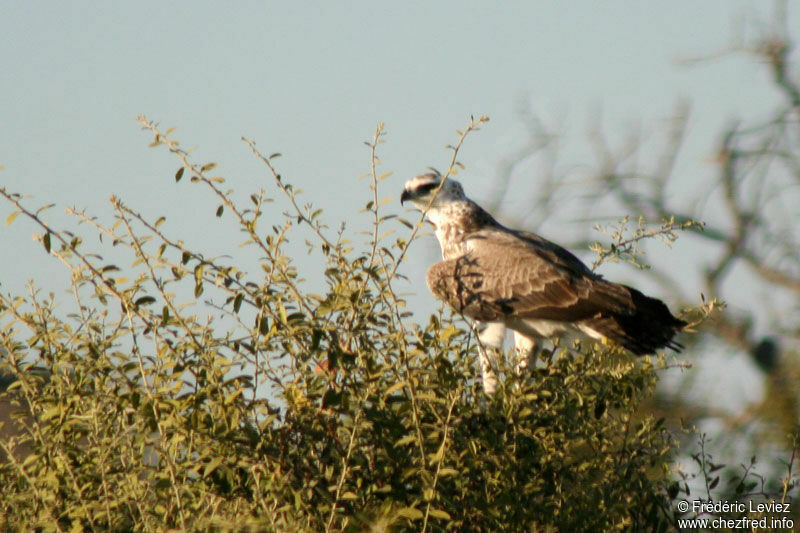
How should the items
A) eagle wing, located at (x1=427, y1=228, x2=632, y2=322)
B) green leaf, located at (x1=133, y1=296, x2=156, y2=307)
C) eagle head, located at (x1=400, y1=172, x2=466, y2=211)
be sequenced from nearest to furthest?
green leaf, located at (x1=133, y1=296, x2=156, y2=307) → eagle wing, located at (x1=427, y1=228, x2=632, y2=322) → eagle head, located at (x1=400, y1=172, x2=466, y2=211)

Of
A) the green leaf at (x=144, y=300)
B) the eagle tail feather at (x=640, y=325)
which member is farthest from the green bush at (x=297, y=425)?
the eagle tail feather at (x=640, y=325)

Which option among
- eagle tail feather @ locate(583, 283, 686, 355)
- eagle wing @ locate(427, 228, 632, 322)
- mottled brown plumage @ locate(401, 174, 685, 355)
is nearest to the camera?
eagle tail feather @ locate(583, 283, 686, 355)

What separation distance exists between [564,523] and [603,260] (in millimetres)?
2384

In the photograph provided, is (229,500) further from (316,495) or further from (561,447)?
(561,447)

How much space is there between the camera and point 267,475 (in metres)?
3.39

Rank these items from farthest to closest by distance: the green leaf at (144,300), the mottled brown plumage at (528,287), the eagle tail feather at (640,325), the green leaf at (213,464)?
the mottled brown plumage at (528,287)
the eagle tail feather at (640,325)
the green leaf at (144,300)
the green leaf at (213,464)

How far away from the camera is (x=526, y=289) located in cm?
737

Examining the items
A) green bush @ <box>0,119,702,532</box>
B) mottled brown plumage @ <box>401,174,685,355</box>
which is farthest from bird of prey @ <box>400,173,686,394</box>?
green bush @ <box>0,119,702,532</box>

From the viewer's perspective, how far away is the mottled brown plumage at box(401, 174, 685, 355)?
6.67m

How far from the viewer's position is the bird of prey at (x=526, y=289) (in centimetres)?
668

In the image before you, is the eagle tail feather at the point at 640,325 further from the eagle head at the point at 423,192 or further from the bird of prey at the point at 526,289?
the eagle head at the point at 423,192

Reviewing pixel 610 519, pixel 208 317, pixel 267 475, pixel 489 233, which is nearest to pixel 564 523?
pixel 610 519

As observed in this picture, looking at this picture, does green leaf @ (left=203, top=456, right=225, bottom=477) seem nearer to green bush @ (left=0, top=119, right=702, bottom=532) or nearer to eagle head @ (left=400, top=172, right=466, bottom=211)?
green bush @ (left=0, top=119, right=702, bottom=532)

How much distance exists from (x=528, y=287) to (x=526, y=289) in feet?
0.13
